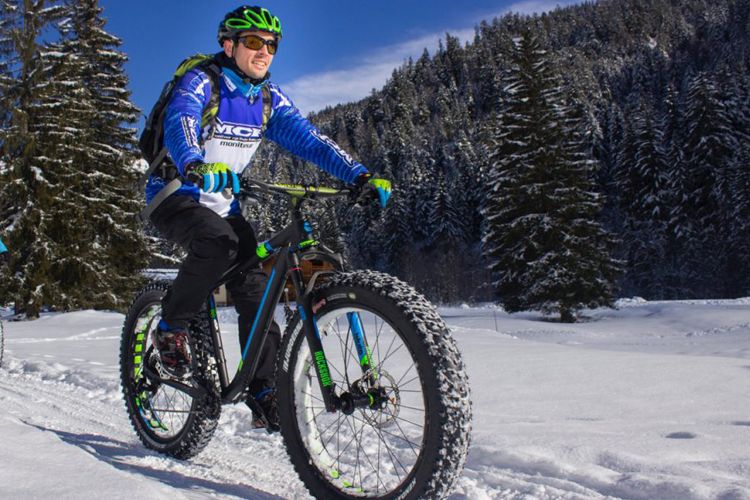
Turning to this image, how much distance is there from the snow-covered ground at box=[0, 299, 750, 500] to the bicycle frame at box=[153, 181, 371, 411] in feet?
2.01

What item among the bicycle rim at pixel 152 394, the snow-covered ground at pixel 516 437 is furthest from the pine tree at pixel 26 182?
the bicycle rim at pixel 152 394

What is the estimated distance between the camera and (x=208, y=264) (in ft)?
10.2

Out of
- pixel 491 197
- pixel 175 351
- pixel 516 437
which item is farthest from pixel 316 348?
pixel 491 197

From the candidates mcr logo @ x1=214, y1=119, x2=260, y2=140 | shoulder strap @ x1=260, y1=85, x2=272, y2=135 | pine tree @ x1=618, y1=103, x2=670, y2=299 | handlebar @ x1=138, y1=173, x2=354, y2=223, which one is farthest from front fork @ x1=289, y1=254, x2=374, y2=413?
pine tree @ x1=618, y1=103, x2=670, y2=299

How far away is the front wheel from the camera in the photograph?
7.09ft

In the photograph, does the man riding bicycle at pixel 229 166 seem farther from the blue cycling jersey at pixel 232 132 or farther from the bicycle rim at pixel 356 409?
the bicycle rim at pixel 356 409

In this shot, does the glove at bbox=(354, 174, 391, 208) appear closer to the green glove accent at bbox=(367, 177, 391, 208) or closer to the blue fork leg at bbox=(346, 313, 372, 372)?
the green glove accent at bbox=(367, 177, 391, 208)

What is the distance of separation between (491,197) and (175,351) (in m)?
23.2

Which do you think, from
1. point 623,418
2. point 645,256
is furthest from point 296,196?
point 645,256

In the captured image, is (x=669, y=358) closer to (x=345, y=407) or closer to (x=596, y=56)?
(x=345, y=407)

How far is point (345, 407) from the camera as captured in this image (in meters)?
2.49

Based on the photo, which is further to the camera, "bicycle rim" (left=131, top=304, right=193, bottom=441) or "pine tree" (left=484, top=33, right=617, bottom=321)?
"pine tree" (left=484, top=33, right=617, bottom=321)

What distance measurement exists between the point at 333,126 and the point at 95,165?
540 ft

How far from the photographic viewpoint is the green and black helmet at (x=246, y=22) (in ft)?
10.5
